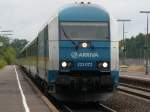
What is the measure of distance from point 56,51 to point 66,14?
144 cm

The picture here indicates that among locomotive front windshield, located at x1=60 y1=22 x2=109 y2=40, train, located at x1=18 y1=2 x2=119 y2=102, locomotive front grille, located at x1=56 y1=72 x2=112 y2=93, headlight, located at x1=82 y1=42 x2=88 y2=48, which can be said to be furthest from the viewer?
locomotive front windshield, located at x1=60 y1=22 x2=109 y2=40

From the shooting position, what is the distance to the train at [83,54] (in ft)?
67.3

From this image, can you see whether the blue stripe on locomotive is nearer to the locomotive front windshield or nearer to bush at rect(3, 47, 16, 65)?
the locomotive front windshield

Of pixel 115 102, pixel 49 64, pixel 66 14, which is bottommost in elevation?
pixel 115 102

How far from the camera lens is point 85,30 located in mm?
21062

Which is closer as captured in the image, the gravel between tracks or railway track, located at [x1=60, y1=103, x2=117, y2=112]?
railway track, located at [x1=60, y1=103, x2=117, y2=112]

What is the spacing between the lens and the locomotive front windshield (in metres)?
21.0

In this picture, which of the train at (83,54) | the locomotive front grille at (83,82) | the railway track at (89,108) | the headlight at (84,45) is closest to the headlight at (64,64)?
the train at (83,54)

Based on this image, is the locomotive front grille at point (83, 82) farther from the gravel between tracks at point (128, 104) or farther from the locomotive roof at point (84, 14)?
the locomotive roof at point (84, 14)

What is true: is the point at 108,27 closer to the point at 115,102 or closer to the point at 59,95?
the point at 59,95

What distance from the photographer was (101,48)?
20.9 m

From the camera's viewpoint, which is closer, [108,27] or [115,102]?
[108,27]

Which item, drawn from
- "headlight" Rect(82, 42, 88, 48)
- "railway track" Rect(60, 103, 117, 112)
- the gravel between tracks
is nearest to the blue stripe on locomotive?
"headlight" Rect(82, 42, 88, 48)

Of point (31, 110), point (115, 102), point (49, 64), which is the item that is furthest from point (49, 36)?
point (115, 102)
